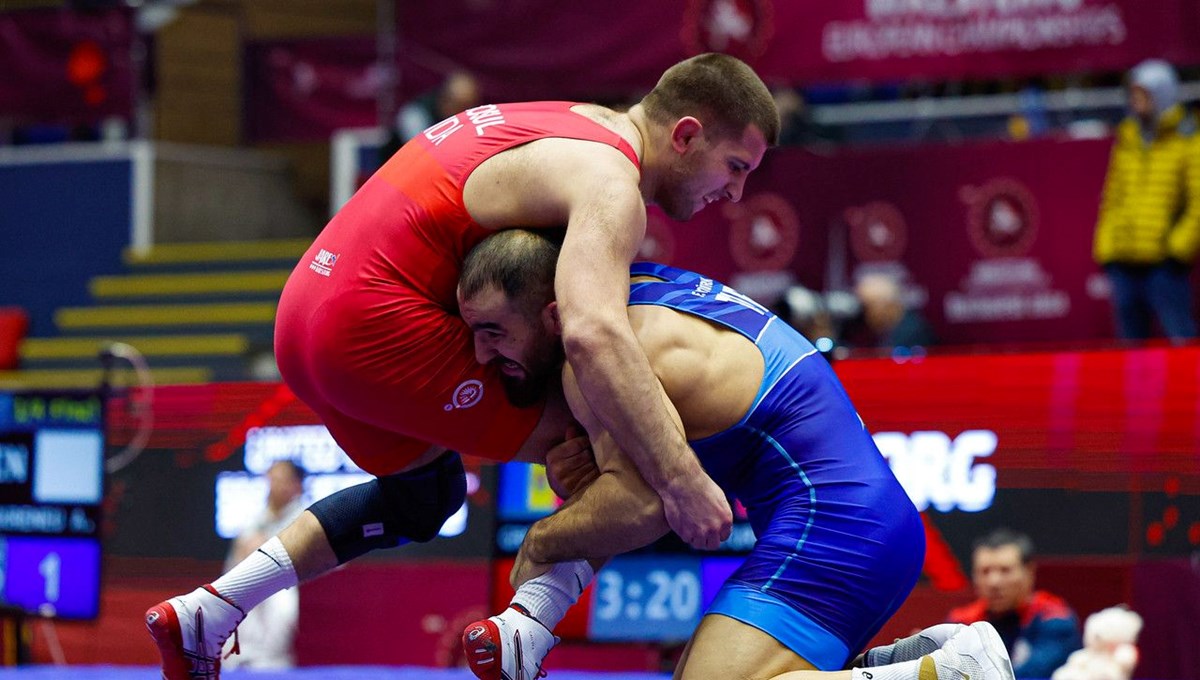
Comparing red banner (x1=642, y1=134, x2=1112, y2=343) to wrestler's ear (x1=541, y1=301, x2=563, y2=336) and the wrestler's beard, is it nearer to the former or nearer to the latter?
the wrestler's beard

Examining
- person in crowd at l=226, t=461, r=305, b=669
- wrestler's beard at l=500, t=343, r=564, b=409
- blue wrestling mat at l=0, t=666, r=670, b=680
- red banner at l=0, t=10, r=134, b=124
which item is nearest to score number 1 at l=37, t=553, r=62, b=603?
blue wrestling mat at l=0, t=666, r=670, b=680

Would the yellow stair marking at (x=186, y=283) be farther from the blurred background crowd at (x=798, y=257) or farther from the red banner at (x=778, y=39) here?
the red banner at (x=778, y=39)

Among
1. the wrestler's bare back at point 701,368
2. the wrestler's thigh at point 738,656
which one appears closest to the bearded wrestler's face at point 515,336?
the wrestler's bare back at point 701,368

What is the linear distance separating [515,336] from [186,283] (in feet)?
27.7

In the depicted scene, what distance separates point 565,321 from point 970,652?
3.45ft

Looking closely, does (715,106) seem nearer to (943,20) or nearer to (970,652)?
(970,652)

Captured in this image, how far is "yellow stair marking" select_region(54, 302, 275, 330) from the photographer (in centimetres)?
1113

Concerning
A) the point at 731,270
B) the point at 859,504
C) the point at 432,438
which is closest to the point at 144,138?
the point at 731,270

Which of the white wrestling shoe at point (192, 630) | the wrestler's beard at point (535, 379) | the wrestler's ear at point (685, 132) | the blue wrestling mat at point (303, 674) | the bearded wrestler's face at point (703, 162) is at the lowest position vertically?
the blue wrestling mat at point (303, 674)

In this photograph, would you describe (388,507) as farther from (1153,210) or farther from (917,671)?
(1153,210)

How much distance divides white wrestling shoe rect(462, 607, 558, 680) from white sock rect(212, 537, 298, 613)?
2.63 feet

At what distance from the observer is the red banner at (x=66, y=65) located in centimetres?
1111

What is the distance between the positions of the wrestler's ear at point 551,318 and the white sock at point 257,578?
0.97m

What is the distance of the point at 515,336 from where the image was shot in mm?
3580
